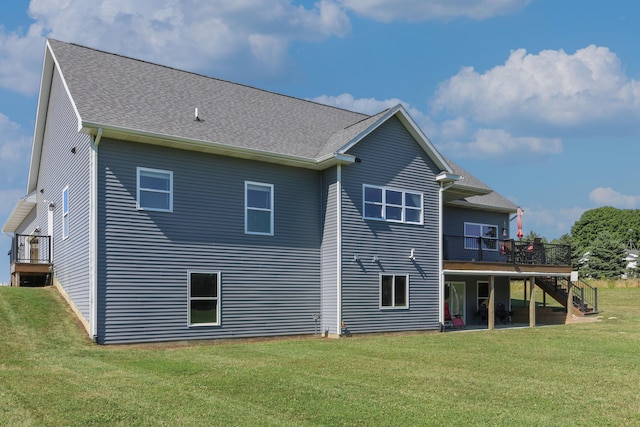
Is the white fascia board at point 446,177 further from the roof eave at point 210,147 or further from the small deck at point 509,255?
the roof eave at point 210,147

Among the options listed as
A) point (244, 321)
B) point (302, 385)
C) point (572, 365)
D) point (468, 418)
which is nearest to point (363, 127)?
point (244, 321)

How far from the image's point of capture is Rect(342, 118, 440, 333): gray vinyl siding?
1858cm

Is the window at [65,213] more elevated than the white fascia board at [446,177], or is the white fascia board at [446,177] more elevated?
the white fascia board at [446,177]

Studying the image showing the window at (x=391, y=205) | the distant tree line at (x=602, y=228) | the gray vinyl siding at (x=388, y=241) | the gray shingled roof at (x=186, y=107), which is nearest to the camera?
the gray shingled roof at (x=186, y=107)

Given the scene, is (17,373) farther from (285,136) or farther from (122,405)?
(285,136)

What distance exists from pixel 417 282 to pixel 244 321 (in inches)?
251

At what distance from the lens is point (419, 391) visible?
367 inches

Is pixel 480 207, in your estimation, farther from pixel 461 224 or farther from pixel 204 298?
pixel 204 298

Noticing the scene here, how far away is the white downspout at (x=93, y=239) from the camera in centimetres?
1455

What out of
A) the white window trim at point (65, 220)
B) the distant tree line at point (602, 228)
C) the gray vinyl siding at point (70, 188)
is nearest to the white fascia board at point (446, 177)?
the gray vinyl siding at point (70, 188)

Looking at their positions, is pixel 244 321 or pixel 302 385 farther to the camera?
pixel 244 321

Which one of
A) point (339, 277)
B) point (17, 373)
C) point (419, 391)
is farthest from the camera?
point (339, 277)

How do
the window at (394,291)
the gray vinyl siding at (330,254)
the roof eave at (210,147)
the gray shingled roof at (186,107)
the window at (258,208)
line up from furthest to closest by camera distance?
the window at (394,291) < the gray vinyl siding at (330,254) < the window at (258,208) < the gray shingled roof at (186,107) < the roof eave at (210,147)

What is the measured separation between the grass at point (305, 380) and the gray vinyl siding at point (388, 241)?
7.08ft
